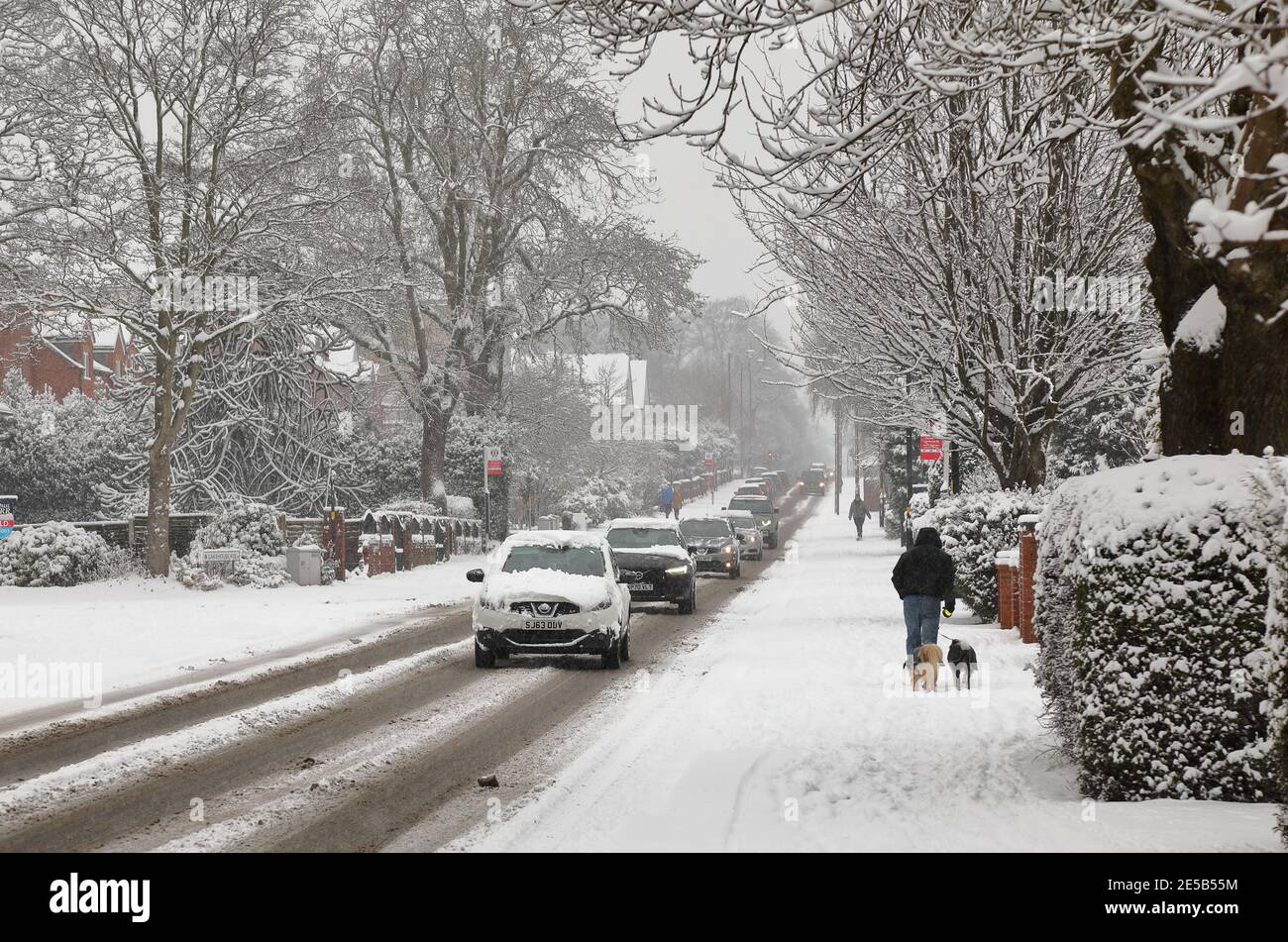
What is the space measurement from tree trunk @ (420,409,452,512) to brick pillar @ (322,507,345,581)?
35.0ft

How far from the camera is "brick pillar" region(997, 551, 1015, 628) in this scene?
21500 millimetres

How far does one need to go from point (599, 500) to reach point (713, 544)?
1225 inches

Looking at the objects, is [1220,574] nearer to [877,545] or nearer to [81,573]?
[81,573]

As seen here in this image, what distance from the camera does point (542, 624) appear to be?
17.8m

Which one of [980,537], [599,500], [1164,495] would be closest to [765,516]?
[599,500]

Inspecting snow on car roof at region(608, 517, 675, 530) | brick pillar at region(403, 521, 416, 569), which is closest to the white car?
snow on car roof at region(608, 517, 675, 530)

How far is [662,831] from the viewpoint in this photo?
8469mm

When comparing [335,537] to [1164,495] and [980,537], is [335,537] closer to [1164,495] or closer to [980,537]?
[980,537]

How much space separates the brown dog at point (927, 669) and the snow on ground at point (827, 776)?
207 millimetres

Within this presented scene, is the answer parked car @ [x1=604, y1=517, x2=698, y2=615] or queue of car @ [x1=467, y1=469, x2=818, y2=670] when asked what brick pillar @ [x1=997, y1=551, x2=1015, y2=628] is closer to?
queue of car @ [x1=467, y1=469, x2=818, y2=670]

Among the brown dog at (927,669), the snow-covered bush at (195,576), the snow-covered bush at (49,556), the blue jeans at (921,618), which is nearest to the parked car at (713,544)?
the snow-covered bush at (195,576)

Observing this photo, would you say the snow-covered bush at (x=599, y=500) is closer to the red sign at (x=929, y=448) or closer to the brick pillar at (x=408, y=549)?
the brick pillar at (x=408, y=549)

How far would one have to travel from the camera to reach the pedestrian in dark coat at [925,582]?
15.7 m
